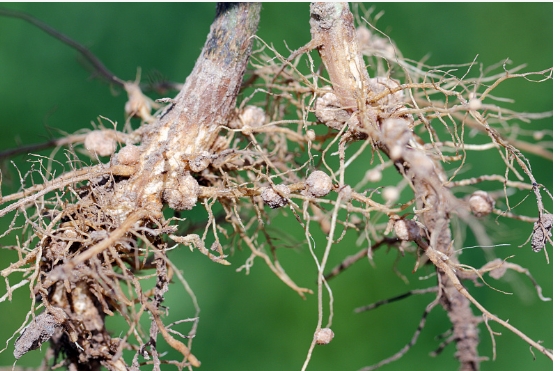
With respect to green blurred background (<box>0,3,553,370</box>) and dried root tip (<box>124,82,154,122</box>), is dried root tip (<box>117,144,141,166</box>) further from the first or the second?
green blurred background (<box>0,3,553,370</box>)

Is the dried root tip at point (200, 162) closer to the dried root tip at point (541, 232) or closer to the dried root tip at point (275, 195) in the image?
the dried root tip at point (275, 195)

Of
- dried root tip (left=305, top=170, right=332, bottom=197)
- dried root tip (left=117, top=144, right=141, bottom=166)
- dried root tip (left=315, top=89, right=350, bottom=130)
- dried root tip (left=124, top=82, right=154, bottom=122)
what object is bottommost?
dried root tip (left=117, top=144, right=141, bottom=166)

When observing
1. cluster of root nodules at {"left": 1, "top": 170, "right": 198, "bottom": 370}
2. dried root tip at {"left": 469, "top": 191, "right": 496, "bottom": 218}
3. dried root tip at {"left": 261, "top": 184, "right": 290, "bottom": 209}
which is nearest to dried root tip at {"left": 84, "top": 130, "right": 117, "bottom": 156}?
cluster of root nodules at {"left": 1, "top": 170, "right": 198, "bottom": 370}

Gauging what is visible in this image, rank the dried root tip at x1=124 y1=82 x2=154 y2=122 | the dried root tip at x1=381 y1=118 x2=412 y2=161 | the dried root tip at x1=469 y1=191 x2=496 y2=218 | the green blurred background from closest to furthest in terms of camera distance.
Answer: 1. the dried root tip at x1=381 y1=118 x2=412 y2=161
2. the dried root tip at x1=469 y1=191 x2=496 y2=218
3. the dried root tip at x1=124 y1=82 x2=154 y2=122
4. the green blurred background

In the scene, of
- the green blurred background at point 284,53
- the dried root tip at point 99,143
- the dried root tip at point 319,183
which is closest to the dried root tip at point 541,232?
the dried root tip at point 319,183

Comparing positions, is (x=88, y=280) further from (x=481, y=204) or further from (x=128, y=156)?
(x=481, y=204)

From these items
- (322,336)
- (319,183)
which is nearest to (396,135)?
(319,183)

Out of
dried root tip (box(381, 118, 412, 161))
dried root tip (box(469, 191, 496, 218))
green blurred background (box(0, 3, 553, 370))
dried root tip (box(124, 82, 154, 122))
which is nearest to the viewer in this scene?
dried root tip (box(381, 118, 412, 161))
